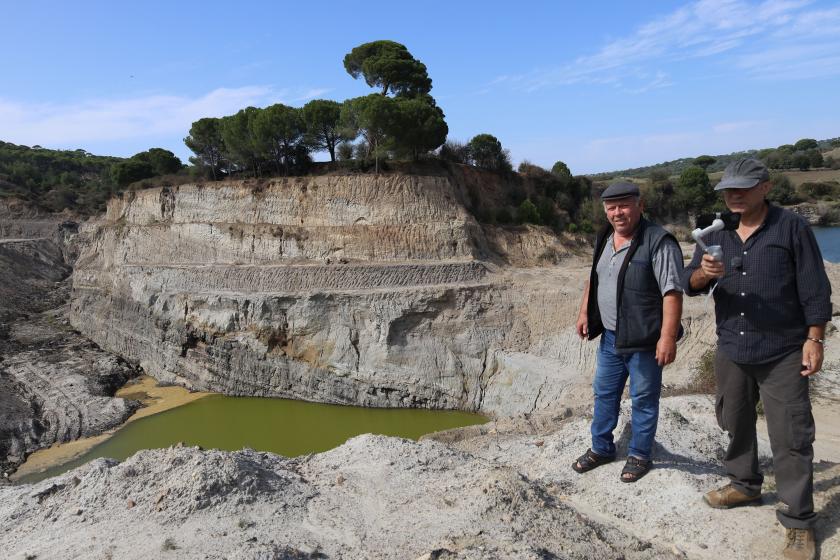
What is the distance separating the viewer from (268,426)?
49.8ft

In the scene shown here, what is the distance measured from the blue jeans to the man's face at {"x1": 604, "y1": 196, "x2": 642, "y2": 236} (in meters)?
0.86

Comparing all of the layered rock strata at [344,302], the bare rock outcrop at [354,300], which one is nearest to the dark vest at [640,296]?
the bare rock outcrop at [354,300]

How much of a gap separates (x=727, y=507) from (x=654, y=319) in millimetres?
1406

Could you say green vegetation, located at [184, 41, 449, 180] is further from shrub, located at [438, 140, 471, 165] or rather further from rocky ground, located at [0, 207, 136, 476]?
rocky ground, located at [0, 207, 136, 476]

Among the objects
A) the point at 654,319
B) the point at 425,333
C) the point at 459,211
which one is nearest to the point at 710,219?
the point at 654,319

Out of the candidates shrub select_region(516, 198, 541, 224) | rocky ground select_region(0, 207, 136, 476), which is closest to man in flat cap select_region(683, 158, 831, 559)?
rocky ground select_region(0, 207, 136, 476)

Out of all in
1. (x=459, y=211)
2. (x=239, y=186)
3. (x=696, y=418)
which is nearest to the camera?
(x=696, y=418)

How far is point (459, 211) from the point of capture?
64.9ft

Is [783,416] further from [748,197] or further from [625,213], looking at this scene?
[625,213]

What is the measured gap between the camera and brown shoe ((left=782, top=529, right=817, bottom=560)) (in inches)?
116

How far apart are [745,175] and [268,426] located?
48.3ft

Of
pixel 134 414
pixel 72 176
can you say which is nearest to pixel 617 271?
pixel 134 414

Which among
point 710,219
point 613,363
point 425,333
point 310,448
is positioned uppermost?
point 710,219

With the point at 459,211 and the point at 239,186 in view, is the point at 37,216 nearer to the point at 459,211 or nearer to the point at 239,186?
the point at 239,186
